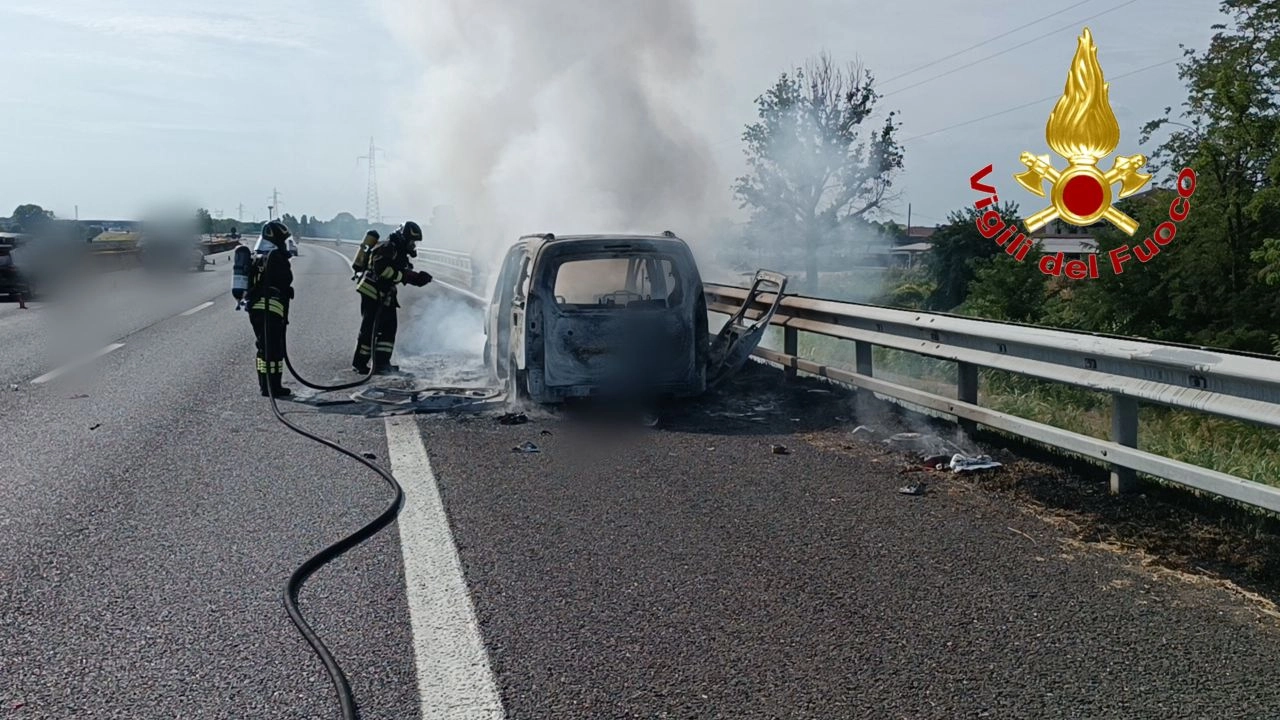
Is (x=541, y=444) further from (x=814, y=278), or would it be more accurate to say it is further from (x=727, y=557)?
(x=814, y=278)

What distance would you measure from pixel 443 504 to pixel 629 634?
2.21 meters

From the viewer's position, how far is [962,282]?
126 ft

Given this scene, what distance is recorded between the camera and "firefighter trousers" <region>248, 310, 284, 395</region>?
32.2 ft

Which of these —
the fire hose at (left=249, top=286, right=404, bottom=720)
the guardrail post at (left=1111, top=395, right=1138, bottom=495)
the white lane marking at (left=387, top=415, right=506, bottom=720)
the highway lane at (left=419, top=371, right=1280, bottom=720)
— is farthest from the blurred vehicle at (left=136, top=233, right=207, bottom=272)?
the guardrail post at (left=1111, top=395, right=1138, bottom=495)

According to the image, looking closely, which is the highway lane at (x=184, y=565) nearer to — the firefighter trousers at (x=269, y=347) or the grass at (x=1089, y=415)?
the firefighter trousers at (x=269, y=347)

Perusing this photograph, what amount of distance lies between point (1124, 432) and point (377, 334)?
779cm

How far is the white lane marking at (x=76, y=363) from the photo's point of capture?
11057 mm

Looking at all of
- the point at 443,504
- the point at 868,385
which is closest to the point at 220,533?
the point at 443,504

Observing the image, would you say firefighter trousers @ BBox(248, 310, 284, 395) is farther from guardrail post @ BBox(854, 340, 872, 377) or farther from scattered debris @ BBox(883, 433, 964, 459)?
scattered debris @ BBox(883, 433, 964, 459)

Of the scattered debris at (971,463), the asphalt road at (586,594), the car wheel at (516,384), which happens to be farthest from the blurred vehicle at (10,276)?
the scattered debris at (971,463)

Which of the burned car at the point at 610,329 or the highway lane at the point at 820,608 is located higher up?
the burned car at the point at 610,329

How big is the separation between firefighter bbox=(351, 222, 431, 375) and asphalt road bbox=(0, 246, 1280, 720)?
380 cm

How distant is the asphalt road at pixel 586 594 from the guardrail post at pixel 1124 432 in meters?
0.59

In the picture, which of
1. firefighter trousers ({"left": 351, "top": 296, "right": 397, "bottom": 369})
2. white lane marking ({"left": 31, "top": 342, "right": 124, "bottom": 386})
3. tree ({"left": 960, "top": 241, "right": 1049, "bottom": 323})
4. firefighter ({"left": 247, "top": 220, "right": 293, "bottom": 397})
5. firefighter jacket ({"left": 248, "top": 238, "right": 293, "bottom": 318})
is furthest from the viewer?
tree ({"left": 960, "top": 241, "right": 1049, "bottom": 323})
